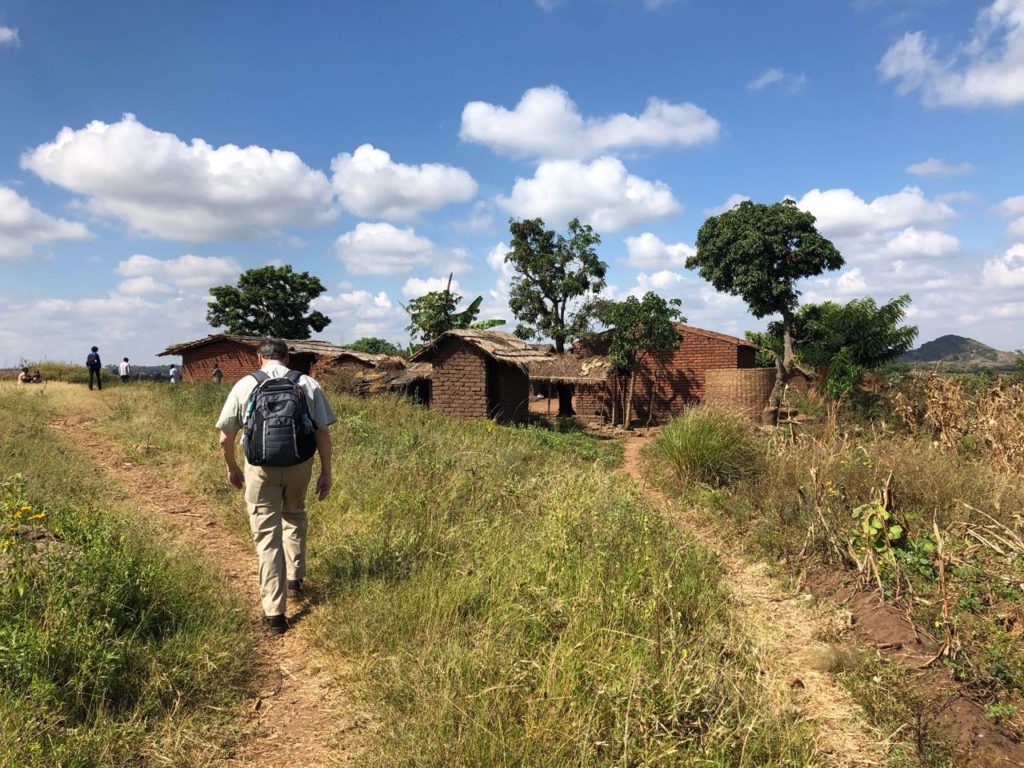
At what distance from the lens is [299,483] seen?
400cm

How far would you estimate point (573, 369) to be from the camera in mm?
21688

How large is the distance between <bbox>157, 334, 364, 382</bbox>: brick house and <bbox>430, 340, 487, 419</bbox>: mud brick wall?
873cm

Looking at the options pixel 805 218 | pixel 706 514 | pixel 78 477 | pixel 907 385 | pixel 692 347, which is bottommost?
pixel 706 514

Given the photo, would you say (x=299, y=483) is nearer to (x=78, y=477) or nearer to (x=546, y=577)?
(x=546, y=577)

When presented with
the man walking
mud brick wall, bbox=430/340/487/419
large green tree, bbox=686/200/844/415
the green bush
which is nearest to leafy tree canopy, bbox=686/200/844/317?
large green tree, bbox=686/200/844/415

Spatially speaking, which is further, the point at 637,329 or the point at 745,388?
the point at 637,329

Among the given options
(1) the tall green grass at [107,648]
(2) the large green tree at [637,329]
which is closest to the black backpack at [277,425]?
(1) the tall green grass at [107,648]

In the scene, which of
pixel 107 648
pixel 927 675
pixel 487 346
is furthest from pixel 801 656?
pixel 487 346

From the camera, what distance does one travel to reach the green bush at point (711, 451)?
8391 mm

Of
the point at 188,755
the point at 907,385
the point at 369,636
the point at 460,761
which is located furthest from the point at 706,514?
the point at 907,385

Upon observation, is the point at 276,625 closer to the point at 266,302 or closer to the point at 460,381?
the point at 460,381

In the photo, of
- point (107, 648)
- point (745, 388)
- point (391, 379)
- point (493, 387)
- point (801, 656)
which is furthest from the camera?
point (391, 379)

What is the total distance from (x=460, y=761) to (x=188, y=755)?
120cm

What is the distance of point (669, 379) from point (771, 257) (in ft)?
18.7
